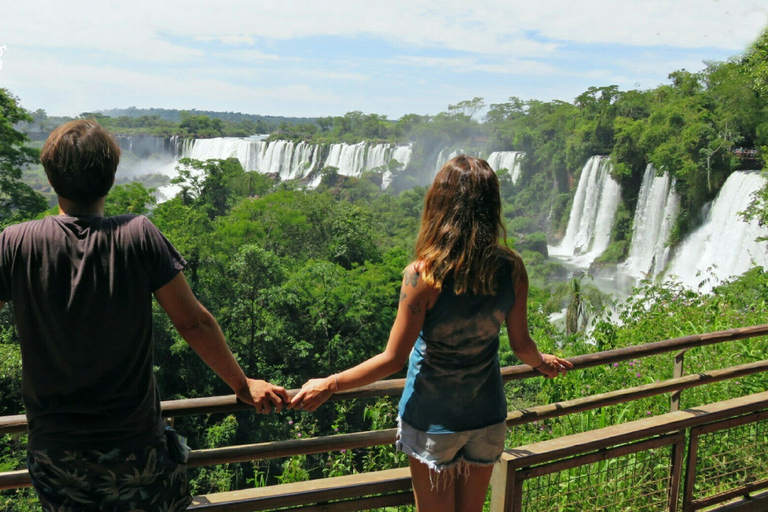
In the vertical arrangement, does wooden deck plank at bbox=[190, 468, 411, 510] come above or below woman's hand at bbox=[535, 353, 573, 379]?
below

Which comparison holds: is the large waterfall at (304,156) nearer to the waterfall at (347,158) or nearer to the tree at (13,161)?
the waterfall at (347,158)

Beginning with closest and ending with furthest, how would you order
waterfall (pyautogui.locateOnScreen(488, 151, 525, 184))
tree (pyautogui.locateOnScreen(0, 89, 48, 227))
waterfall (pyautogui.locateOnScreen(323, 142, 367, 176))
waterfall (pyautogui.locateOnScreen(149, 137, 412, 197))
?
1. tree (pyautogui.locateOnScreen(0, 89, 48, 227))
2. waterfall (pyautogui.locateOnScreen(488, 151, 525, 184))
3. waterfall (pyautogui.locateOnScreen(149, 137, 412, 197))
4. waterfall (pyautogui.locateOnScreen(323, 142, 367, 176))

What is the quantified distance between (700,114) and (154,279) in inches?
1180

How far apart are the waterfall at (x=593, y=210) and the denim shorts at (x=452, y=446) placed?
106 ft

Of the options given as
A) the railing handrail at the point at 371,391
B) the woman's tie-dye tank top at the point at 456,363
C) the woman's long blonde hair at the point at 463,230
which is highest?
the woman's long blonde hair at the point at 463,230

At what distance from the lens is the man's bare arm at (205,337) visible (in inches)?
52.7

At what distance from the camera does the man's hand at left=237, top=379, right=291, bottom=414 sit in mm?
1509

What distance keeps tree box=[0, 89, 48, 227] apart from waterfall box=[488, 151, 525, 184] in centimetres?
3147

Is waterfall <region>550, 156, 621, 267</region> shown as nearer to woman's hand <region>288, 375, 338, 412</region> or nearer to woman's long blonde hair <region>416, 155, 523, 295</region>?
woman's long blonde hair <region>416, 155, 523, 295</region>

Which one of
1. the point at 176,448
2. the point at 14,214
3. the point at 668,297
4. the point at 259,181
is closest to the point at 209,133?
the point at 259,181

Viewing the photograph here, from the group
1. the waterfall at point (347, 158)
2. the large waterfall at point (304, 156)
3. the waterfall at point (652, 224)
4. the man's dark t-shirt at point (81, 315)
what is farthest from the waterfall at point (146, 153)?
the man's dark t-shirt at point (81, 315)

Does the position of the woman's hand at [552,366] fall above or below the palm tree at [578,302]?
above

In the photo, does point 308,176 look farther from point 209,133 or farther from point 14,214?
point 14,214

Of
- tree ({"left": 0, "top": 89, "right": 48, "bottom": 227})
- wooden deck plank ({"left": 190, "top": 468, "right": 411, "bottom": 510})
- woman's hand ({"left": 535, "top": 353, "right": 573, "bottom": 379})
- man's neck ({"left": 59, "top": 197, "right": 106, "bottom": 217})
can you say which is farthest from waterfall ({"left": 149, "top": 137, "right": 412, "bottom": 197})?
man's neck ({"left": 59, "top": 197, "right": 106, "bottom": 217})
